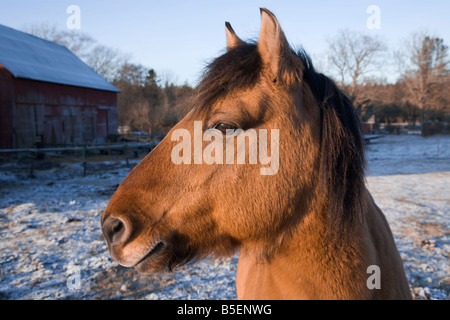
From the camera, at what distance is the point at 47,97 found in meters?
19.7

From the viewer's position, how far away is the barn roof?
1872 centimetres

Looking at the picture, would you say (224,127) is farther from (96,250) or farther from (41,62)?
(41,62)

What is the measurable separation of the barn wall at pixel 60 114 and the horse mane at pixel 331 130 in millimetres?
20625

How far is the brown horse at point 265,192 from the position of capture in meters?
1.52

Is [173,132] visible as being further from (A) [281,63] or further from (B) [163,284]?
(B) [163,284]

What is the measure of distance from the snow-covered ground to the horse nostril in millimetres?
653

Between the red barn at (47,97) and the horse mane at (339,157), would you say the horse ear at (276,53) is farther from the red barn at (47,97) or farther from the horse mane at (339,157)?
the red barn at (47,97)

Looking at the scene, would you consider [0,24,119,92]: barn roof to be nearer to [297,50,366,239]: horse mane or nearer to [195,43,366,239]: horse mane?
[195,43,366,239]: horse mane

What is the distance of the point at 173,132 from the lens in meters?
1.64

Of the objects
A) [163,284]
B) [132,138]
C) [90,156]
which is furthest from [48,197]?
[132,138]

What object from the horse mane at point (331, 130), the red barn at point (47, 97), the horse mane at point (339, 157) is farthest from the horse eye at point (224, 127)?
the red barn at point (47, 97)

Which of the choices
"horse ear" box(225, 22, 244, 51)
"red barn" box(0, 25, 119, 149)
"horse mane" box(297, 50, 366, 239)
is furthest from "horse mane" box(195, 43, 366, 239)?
"red barn" box(0, 25, 119, 149)

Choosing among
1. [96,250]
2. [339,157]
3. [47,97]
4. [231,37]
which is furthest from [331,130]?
[47,97]

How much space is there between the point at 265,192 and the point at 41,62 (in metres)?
26.0
